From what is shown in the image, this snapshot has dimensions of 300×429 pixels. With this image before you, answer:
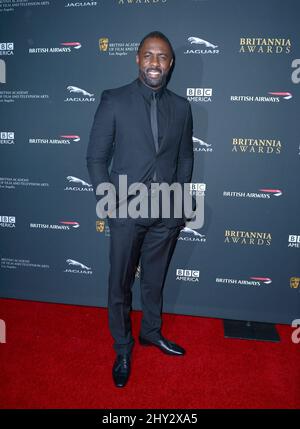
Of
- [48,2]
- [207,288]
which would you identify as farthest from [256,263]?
[48,2]

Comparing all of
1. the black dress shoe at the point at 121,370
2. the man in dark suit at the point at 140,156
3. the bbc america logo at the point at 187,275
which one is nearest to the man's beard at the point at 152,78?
the man in dark suit at the point at 140,156

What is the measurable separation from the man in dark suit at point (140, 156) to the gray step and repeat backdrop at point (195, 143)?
23.1 inches

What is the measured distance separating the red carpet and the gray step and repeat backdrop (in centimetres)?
32

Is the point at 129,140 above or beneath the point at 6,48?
beneath

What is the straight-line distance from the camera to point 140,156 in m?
2.15

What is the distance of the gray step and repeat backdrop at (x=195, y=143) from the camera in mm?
2652

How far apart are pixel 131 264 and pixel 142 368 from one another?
73 cm

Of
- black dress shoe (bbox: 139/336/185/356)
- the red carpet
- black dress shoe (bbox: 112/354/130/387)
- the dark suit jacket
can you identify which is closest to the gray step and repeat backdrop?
the red carpet

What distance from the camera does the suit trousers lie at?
87.6 inches

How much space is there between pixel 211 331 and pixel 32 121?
2339 mm

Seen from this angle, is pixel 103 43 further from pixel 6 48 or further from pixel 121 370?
pixel 121 370

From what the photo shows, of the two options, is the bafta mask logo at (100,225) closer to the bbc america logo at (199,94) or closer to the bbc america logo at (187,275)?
the bbc america logo at (187,275)

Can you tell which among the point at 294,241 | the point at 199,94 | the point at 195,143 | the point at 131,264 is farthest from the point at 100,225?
the point at 294,241
